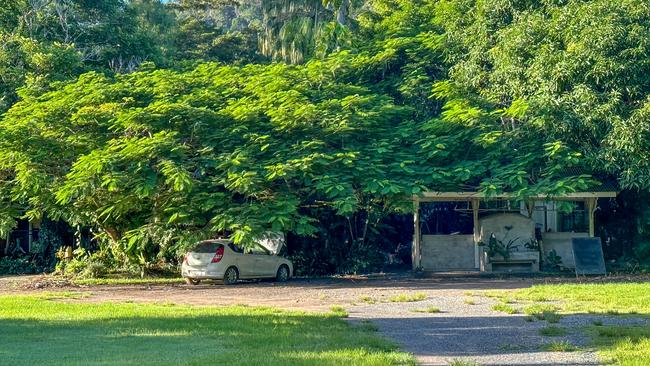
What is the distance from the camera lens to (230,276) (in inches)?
939

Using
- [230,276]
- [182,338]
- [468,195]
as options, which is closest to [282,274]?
[230,276]

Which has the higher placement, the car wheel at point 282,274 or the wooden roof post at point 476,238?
the wooden roof post at point 476,238

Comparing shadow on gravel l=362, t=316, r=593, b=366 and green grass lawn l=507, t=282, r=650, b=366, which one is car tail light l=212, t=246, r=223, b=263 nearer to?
green grass lawn l=507, t=282, r=650, b=366

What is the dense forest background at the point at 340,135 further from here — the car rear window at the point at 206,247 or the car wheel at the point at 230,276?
the car wheel at the point at 230,276

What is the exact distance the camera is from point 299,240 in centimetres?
2800

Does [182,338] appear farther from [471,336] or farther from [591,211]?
[591,211]

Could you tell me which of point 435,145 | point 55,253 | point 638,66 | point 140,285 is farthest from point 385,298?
point 55,253

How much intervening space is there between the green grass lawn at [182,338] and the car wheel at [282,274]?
28.1 feet

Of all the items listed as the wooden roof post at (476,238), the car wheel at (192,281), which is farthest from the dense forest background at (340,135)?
the wooden roof post at (476,238)

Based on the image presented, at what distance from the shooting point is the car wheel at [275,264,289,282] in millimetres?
25281

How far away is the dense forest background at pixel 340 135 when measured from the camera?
22.8 meters

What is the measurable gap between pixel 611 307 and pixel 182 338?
8683 millimetres

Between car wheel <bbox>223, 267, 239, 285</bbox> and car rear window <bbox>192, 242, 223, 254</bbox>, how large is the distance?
0.78 m

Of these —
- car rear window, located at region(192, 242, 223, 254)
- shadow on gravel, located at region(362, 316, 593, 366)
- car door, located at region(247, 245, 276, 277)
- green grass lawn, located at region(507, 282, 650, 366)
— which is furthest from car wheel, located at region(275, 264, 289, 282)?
shadow on gravel, located at region(362, 316, 593, 366)
